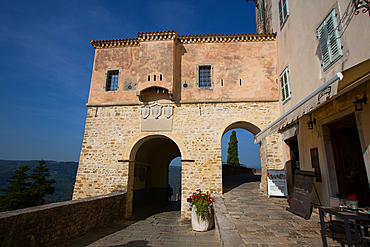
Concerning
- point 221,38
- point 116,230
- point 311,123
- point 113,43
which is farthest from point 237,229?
point 113,43

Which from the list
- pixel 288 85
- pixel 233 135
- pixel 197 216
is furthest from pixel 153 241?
pixel 233 135

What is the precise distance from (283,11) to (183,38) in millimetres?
5468

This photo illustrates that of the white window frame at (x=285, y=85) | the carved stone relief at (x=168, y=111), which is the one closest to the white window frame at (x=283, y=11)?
the white window frame at (x=285, y=85)

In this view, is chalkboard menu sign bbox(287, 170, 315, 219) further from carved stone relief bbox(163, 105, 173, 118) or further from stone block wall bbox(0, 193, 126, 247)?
stone block wall bbox(0, 193, 126, 247)

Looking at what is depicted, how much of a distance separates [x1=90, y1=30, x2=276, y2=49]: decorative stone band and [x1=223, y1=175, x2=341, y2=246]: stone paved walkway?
8.90m

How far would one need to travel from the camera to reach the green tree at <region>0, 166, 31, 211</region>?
21.4 meters

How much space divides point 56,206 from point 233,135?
→ 83.1ft

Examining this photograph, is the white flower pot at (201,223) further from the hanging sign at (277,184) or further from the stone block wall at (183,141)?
the hanging sign at (277,184)

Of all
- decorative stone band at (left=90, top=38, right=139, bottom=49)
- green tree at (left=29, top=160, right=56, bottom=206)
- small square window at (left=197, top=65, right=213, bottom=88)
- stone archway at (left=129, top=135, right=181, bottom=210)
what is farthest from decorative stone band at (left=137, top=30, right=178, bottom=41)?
green tree at (left=29, top=160, right=56, bottom=206)

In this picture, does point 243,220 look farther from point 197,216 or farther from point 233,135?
point 233,135

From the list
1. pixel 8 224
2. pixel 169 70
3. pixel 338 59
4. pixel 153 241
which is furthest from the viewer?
Result: pixel 169 70

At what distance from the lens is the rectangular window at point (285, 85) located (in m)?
9.83

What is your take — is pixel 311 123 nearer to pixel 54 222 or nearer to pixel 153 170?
pixel 54 222

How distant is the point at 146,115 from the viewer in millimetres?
12031
